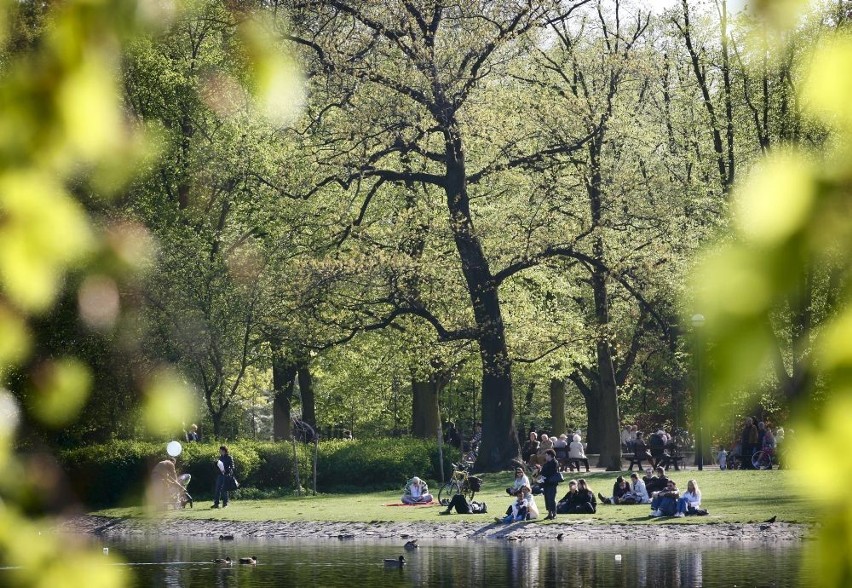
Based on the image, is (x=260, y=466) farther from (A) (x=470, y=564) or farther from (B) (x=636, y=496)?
(A) (x=470, y=564)

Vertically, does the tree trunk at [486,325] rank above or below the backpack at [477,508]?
above

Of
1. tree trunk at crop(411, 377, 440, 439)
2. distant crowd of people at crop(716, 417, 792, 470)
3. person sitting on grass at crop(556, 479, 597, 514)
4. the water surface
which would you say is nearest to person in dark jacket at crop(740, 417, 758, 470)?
distant crowd of people at crop(716, 417, 792, 470)

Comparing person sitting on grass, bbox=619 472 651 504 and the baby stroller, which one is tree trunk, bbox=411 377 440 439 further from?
person sitting on grass, bbox=619 472 651 504

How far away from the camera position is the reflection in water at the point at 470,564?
19.4 metres

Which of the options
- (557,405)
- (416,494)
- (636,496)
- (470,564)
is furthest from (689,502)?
(557,405)

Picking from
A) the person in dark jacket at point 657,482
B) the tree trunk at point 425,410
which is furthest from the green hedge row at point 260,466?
the person in dark jacket at point 657,482

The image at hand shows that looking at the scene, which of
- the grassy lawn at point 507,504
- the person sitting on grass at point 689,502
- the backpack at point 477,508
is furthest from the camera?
the backpack at point 477,508

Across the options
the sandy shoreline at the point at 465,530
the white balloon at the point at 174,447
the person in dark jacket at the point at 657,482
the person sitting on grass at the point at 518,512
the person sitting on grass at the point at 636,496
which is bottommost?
the sandy shoreline at the point at 465,530

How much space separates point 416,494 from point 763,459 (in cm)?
1451

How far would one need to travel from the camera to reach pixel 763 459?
42531mm

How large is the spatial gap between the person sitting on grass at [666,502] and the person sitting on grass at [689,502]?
0.09 m

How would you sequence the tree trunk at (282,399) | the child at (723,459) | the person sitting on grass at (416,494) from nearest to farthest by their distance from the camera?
the person sitting on grass at (416,494) < the child at (723,459) < the tree trunk at (282,399)

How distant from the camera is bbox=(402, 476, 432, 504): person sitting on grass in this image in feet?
109

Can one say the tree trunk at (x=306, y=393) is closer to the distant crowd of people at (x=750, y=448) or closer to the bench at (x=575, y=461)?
the bench at (x=575, y=461)
